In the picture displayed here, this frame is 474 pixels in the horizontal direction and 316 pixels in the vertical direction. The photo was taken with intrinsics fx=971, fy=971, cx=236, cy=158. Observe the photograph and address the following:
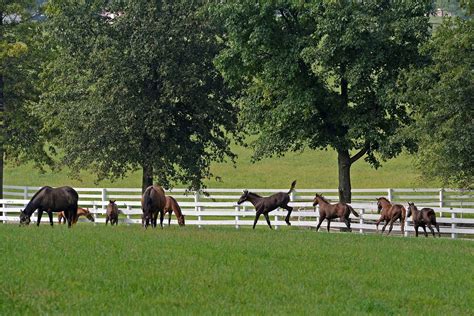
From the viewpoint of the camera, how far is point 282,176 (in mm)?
79562

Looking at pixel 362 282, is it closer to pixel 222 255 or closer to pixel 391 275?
pixel 391 275

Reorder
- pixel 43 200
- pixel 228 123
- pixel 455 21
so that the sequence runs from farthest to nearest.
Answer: pixel 228 123 < pixel 455 21 < pixel 43 200

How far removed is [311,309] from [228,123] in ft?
90.7

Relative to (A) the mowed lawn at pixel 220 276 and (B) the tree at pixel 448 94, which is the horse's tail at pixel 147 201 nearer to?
(A) the mowed lawn at pixel 220 276

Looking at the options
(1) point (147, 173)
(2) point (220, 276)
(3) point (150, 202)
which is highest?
(1) point (147, 173)

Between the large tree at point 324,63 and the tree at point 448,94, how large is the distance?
1.40 m

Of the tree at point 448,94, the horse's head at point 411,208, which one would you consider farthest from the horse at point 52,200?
the tree at point 448,94

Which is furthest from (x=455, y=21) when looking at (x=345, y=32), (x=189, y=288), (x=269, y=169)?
(x=269, y=169)

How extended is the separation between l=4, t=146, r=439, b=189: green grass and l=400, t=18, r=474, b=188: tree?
118ft

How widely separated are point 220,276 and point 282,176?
62.4m

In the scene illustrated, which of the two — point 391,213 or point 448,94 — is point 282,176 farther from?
point 448,94

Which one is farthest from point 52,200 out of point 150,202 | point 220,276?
point 220,276

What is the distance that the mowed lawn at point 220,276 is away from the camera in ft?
48.0

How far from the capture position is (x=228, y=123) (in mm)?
41969
